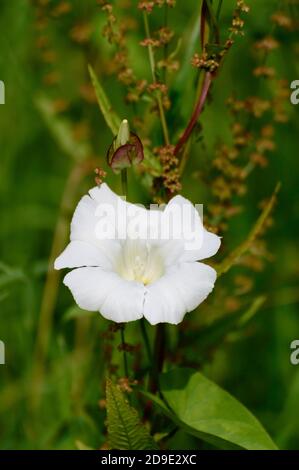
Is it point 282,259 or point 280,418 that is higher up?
point 282,259

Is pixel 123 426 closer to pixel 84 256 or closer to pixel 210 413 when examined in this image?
pixel 210 413

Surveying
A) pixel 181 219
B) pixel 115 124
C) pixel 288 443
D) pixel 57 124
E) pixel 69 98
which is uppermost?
pixel 69 98

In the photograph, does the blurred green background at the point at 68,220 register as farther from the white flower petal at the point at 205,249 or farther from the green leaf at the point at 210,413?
the white flower petal at the point at 205,249

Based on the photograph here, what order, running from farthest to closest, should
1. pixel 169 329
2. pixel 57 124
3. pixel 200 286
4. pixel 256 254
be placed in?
pixel 57 124
pixel 169 329
pixel 256 254
pixel 200 286

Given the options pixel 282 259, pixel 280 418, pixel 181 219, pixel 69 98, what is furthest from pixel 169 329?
pixel 69 98

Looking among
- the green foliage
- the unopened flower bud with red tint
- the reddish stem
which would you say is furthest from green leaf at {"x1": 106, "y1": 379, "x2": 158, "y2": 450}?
the reddish stem

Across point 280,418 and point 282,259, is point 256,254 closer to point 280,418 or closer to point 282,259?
point 280,418
